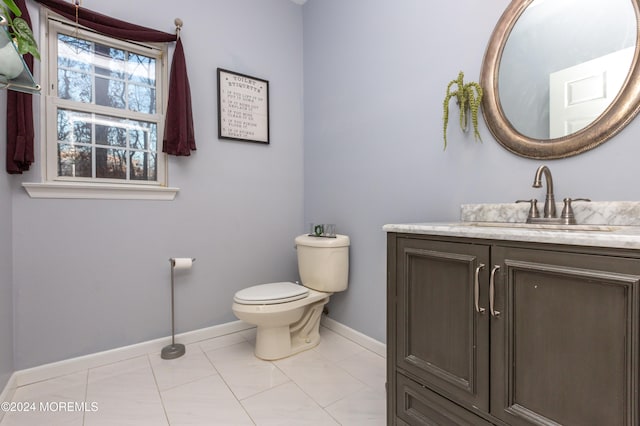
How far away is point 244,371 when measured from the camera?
1.85 m

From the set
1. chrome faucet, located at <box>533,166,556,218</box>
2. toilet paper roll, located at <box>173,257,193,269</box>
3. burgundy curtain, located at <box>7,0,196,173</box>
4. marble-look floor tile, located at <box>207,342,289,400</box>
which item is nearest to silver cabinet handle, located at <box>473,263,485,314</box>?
chrome faucet, located at <box>533,166,556,218</box>

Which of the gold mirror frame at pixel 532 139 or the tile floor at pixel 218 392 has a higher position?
the gold mirror frame at pixel 532 139

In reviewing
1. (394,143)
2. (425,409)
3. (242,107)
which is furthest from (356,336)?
(242,107)

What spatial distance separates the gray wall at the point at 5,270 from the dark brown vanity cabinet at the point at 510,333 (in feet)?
6.10

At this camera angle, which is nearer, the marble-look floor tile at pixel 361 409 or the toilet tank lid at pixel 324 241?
the marble-look floor tile at pixel 361 409

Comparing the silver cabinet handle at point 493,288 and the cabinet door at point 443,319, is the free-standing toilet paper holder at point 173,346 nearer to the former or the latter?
the cabinet door at point 443,319

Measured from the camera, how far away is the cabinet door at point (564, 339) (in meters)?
0.67

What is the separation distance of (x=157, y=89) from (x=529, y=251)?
7.73ft

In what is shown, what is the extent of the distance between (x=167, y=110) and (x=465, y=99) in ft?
5.93

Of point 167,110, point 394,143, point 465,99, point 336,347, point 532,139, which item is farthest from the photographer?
point 336,347

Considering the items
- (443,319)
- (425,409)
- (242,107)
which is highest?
(242,107)

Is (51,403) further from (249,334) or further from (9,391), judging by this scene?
(249,334)

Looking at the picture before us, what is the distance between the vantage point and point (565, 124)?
3.90 ft

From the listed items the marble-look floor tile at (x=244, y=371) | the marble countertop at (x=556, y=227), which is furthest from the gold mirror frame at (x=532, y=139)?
the marble-look floor tile at (x=244, y=371)
